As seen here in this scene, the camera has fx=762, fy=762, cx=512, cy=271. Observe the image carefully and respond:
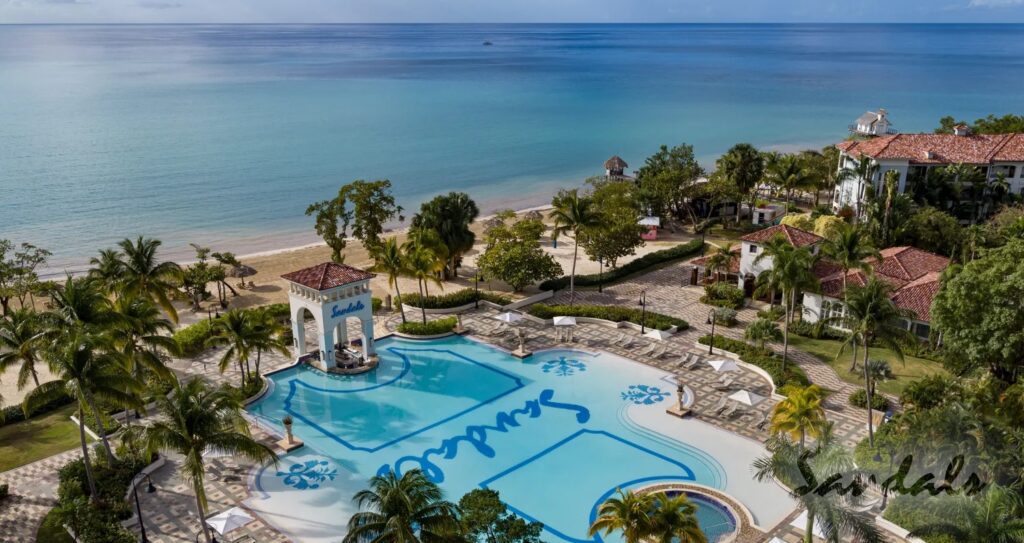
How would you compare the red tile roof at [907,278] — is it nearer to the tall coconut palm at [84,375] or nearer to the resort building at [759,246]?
the resort building at [759,246]

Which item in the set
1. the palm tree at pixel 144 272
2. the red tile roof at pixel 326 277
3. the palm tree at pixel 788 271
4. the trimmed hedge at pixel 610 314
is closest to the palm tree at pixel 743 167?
the trimmed hedge at pixel 610 314

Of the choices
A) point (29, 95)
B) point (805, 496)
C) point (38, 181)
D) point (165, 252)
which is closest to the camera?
point (805, 496)

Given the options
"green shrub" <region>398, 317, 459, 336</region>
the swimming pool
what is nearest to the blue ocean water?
"green shrub" <region>398, 317, 459, 336</region>

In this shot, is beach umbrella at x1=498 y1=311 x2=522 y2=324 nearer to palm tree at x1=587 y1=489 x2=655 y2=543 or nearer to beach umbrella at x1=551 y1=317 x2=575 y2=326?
beach umbrella at x1=551 y1=317 x2=575 y2=326

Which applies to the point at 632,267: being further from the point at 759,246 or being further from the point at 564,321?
the point at 564,321

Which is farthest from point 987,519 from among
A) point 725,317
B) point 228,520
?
point 725,317

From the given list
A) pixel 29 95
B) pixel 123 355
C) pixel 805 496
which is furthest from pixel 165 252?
pixel 29 95

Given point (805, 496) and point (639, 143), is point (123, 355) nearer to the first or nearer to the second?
point (805, 496)
